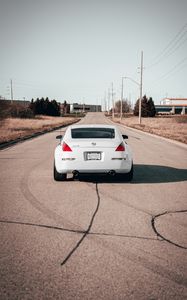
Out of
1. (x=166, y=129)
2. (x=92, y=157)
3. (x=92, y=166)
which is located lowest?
(x=166, y=129)

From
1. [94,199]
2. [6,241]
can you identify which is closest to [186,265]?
[6,241]

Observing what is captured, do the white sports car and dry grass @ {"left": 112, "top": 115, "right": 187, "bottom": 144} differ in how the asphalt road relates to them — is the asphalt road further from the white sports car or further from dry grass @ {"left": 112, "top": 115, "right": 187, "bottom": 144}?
dry grass @ {"left": 112, "top": 115, "right": 187, "bottom": 144}

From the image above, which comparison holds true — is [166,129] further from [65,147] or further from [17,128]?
[65,147]

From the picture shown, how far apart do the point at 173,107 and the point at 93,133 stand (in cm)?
16727

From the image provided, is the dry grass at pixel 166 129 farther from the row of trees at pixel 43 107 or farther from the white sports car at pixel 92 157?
the row of trees at pixel 43 107

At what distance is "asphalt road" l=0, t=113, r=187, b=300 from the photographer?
9.86ft

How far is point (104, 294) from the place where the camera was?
9.45 feet

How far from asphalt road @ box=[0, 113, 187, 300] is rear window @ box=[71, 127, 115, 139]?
1191 mm

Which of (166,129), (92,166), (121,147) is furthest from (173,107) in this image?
(92,166)

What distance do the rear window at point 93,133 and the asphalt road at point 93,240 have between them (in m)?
1.19

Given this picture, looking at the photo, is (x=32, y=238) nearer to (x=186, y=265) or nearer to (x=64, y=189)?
(x=186, y=265)

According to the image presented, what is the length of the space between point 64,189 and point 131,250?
3.31 metres

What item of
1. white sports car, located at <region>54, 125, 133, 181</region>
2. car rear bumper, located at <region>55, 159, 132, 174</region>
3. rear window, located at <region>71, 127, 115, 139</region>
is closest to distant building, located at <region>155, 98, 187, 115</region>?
rear window, located at <region>71, 127, 115, 139</region>

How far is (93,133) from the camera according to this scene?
8039 mm
